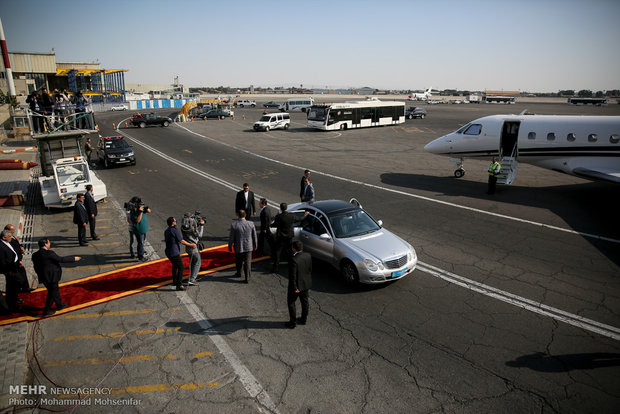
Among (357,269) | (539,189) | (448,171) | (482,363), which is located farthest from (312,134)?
(482,363)

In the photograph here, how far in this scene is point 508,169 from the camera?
1805 cm

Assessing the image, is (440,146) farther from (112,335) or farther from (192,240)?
(112,335)

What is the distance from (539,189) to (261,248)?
49.7 feet

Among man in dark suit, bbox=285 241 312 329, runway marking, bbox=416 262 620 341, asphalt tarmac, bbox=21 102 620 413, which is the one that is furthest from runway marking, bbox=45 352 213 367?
runway marking, bbox=416 262 620 341

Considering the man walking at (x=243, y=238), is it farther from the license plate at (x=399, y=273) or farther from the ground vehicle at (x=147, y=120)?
the ground vehicle at (x=147, y=120)

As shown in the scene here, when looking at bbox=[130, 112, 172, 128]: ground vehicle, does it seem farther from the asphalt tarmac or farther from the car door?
the car door

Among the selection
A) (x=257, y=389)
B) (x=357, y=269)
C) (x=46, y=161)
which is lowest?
(x=257, y=389)

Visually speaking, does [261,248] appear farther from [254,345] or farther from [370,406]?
[370,406]

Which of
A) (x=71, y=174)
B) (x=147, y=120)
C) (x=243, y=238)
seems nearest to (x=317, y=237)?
(x=243, y=238)

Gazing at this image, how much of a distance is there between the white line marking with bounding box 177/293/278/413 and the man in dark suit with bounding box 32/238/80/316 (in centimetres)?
273

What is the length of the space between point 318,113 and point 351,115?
158 inches

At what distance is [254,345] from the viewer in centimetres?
703

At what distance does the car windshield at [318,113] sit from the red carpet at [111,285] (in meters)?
32.7

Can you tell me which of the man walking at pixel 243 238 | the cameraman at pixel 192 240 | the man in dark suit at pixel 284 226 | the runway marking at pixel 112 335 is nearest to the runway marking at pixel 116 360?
the runway marking at pixel 112 335
